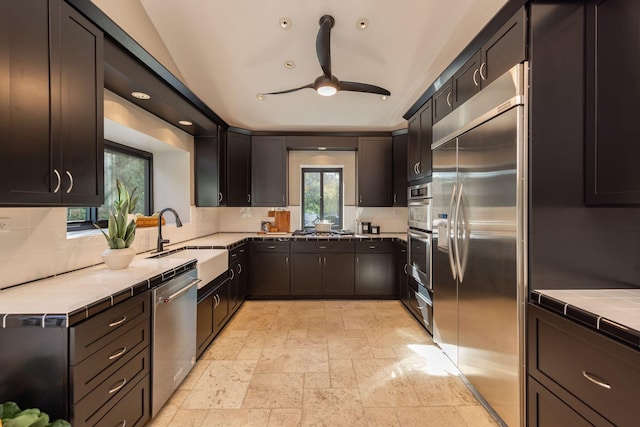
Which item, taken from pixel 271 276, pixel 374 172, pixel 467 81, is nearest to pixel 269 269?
pixel 271 276

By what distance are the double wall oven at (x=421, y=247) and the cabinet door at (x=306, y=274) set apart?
4.12ft

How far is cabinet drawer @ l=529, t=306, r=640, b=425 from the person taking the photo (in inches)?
38.9

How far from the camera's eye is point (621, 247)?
1464 mm

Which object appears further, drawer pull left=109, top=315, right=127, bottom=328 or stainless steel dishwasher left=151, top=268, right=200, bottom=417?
stainless steel dishwasher left=151, top=268, right=200, bottom=417

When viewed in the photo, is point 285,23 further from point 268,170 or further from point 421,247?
point 421,247

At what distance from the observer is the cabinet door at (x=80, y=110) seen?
1.42 meters

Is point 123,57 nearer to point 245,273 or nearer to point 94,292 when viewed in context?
point 94,292

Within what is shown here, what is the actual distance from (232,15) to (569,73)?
8.35 feet

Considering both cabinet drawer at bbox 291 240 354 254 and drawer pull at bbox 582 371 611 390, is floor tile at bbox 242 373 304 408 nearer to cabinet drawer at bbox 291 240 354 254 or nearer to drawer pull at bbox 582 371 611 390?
drawer pull at bbox 582 371 611 390

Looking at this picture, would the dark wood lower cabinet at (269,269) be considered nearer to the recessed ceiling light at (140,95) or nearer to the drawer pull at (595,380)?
the recessed ceiling light at (140,95)

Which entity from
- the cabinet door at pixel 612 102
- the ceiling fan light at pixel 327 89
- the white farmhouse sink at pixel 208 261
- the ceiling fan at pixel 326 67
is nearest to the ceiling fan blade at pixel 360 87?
the ceiling fan at pixel 326 67

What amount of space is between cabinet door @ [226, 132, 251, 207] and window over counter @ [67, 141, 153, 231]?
3.12 feet

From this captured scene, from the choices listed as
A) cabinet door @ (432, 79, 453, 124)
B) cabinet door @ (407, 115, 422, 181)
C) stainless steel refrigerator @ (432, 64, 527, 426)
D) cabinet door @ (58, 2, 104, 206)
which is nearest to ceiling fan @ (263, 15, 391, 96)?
cabinet door @ (432, 79, 453, 124)

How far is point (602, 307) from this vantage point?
3.92 ft
